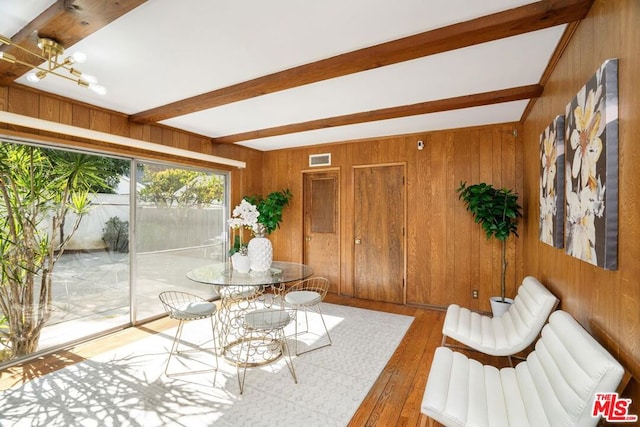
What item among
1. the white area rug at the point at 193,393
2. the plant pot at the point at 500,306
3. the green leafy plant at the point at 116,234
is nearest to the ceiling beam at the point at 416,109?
the green leafy plant at the point at 116,234

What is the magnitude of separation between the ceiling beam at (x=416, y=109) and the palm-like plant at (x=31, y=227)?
218 centimetres

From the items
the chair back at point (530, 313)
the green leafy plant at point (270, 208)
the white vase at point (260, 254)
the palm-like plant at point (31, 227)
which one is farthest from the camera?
the green leafy plant at point (270, 208)

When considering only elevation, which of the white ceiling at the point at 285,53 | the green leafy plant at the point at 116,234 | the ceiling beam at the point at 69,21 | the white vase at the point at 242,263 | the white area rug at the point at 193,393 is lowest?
the white area rug at the point at 193,393

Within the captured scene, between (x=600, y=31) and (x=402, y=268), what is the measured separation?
11.0ft

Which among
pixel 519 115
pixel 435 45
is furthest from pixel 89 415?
pixel 519 115

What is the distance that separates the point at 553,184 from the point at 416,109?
4.81ft

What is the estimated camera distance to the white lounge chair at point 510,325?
6.89 feet

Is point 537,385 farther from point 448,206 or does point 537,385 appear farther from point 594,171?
point 448,206

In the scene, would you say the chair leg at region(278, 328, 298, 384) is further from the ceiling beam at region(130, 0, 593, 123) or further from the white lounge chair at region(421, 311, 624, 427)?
the ceiling beam at region(130, 0, 593, 123)

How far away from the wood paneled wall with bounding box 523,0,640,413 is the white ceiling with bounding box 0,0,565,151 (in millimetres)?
340

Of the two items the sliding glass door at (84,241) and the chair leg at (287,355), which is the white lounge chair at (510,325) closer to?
the chair leg at (287,355)

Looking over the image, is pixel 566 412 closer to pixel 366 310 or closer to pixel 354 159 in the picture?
pixel 366 310

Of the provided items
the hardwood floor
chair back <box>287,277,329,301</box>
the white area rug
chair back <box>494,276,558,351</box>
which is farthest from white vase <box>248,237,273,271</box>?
chair back <box>494,276,558,351</box>

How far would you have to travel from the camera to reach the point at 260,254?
3125mm
